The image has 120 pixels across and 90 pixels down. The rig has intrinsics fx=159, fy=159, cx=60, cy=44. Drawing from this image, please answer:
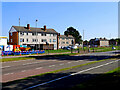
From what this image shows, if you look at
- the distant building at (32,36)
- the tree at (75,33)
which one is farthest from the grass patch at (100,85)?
the tree at (75,33)

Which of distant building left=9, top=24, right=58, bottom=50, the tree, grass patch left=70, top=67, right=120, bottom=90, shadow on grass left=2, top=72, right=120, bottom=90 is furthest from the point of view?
the tree

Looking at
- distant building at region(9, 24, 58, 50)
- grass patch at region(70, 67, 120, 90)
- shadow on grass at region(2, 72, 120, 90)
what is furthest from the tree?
grass patch at region(70, 67, 120, 90)

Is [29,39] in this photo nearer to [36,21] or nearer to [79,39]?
[36,21]

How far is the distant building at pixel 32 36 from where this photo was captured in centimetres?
5891

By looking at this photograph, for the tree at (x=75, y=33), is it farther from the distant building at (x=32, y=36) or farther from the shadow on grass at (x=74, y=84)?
the shadow on grass at (x=74, y=84)

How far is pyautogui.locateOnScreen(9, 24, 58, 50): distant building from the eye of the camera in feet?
193

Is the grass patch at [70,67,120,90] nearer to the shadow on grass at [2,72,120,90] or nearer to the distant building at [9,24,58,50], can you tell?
the shadow on grass at [2,72,120,90]

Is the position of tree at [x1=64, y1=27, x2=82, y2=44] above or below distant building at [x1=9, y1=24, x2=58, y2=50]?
above

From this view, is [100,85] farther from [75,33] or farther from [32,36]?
[75,33]

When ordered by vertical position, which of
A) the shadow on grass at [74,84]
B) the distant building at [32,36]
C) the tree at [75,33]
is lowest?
the shadow on grass at [74,84]

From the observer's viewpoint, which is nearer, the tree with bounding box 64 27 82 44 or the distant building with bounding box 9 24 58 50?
the distant building with bounding box 9 24 58 50

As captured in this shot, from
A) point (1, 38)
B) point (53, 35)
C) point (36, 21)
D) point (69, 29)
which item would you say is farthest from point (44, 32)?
point (69, 29)

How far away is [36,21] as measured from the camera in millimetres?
43562

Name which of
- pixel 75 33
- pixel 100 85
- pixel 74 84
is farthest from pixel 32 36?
pixel 75 33
